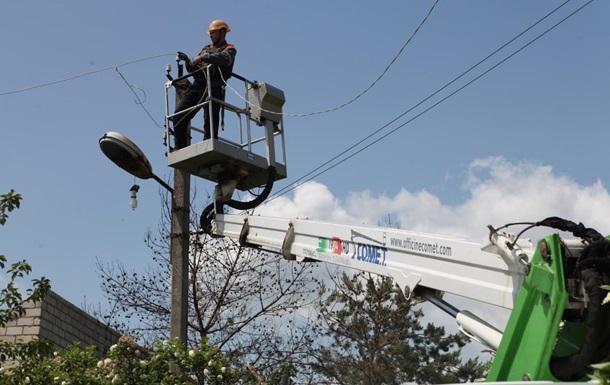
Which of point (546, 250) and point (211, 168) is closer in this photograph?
point (546, 250)

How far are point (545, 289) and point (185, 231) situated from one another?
8373mm

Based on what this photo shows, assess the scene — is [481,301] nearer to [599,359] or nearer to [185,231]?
[599,359]

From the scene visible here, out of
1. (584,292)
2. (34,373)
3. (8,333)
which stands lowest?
(584,292)

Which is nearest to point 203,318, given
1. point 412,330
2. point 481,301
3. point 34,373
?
point 34,373

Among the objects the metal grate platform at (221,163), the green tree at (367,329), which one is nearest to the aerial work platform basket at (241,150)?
the metal grate platform at (221,163)

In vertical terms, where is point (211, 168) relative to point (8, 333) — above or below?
above

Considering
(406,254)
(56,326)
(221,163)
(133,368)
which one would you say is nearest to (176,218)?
(133,368)

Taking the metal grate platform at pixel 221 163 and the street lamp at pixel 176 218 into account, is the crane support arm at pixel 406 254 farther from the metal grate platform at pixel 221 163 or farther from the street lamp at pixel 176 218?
the street lamp at pixel 176 218

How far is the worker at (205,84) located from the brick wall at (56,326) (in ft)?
12.1

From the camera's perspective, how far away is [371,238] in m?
7.30

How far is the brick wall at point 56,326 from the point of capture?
1288 cm

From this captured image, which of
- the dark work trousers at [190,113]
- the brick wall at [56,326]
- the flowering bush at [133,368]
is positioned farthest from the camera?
the brick wall at [56,326]

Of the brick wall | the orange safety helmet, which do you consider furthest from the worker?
the brick wall

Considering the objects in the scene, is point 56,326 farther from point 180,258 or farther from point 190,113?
point 190,113
